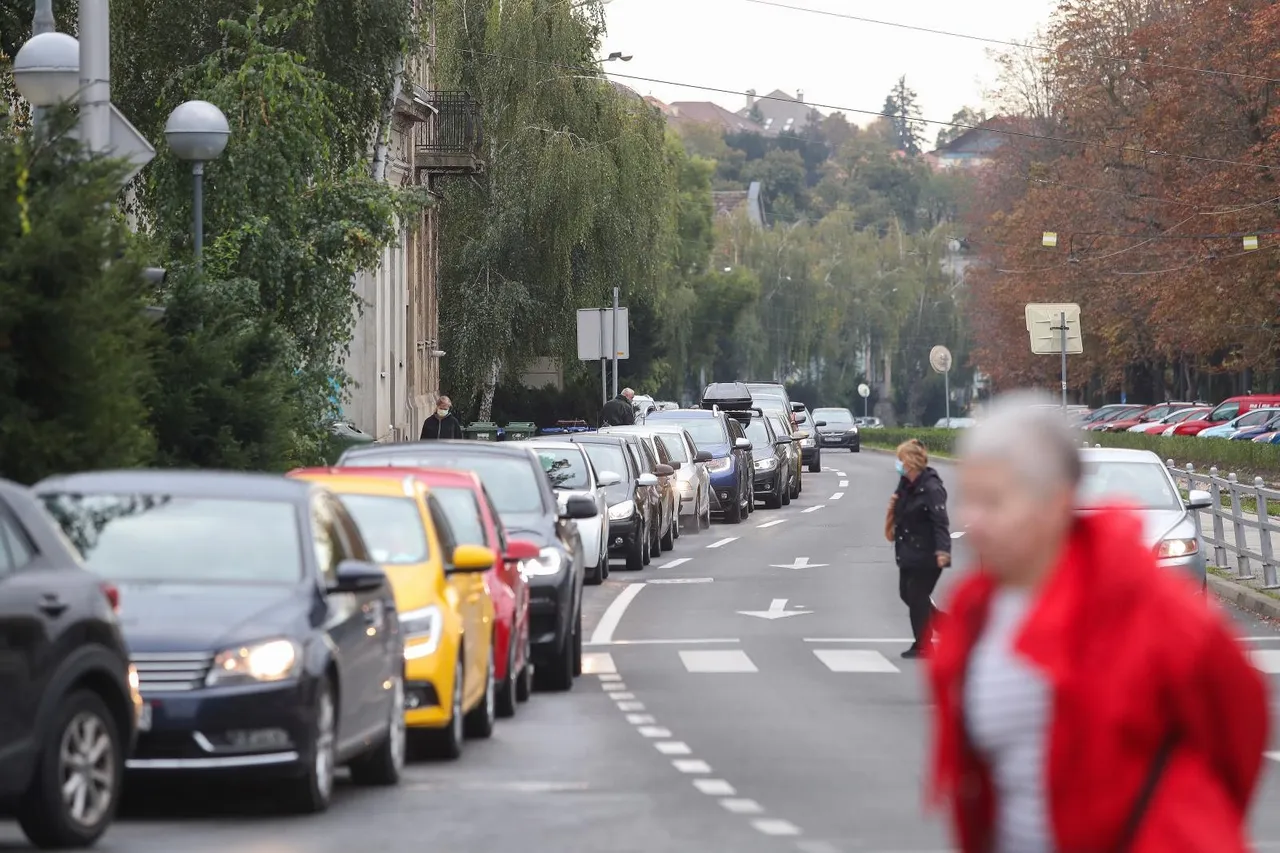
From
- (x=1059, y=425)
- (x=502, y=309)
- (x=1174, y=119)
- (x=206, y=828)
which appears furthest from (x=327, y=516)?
(x=1174, y=119)

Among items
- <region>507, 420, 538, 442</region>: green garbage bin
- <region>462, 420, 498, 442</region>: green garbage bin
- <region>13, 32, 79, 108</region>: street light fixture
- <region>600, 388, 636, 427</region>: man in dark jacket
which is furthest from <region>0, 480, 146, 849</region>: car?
<region>507, 420, 538, 442</region>: green garbage bin

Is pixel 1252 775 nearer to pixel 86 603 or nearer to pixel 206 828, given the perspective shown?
pixel 86 603

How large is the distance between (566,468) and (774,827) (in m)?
16.7

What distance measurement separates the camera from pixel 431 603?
12.9m

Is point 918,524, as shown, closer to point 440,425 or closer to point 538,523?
point 538,523

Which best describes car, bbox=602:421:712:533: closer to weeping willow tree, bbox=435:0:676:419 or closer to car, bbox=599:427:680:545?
car, bbox=599:427:680:545

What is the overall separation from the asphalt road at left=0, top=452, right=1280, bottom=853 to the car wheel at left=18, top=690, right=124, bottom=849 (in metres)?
0.22

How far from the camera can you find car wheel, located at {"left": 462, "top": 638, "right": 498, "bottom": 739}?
1408 cm

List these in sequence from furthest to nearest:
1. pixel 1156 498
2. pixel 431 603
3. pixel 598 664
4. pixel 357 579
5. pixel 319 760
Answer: pixel 1156 498, pixel 598 664, pixel 431 603, pixel 357 579, pixel 319 760

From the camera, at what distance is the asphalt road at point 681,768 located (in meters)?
10.3

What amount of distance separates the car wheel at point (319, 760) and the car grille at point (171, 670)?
485mm

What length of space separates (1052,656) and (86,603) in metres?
6.16

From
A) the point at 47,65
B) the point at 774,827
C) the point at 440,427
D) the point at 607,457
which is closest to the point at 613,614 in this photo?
the point at 607,457

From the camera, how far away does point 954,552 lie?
33125mm
